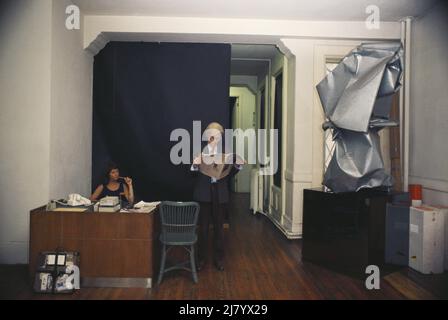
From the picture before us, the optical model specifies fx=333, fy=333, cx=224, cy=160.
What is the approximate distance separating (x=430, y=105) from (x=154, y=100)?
3510mm

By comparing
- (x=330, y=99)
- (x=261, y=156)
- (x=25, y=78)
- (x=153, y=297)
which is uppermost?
(x=25, y=78)

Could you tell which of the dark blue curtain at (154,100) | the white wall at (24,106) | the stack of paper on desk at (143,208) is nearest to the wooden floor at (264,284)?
the stack of paper on desk at (143,208)

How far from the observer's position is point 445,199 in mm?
3756

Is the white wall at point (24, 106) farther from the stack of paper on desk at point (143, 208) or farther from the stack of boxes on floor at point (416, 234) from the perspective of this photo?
the stack of boxes on floor at point (416, 234)

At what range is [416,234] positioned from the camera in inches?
145

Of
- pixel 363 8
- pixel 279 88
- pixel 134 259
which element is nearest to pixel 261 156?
pixel 279 88

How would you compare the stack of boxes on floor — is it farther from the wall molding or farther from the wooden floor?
the wall molding

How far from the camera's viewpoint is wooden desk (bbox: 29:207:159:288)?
3135 millimetres

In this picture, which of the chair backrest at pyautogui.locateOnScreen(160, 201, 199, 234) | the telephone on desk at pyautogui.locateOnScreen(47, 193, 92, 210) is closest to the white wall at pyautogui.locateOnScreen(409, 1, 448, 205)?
the chair backrest at pyautogui.locateOnScreen(160, 201, 199, 234)

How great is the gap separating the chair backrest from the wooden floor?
0.52 m

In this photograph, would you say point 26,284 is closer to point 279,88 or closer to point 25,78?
point 25,78

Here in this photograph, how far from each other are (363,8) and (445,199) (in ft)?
8.13

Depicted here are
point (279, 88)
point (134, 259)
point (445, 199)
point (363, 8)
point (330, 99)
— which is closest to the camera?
point (134, 259)

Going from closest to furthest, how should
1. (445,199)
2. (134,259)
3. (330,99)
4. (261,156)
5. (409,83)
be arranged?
(134,259) → (330,99) → (445,199) → (409,83) → (261,156)
